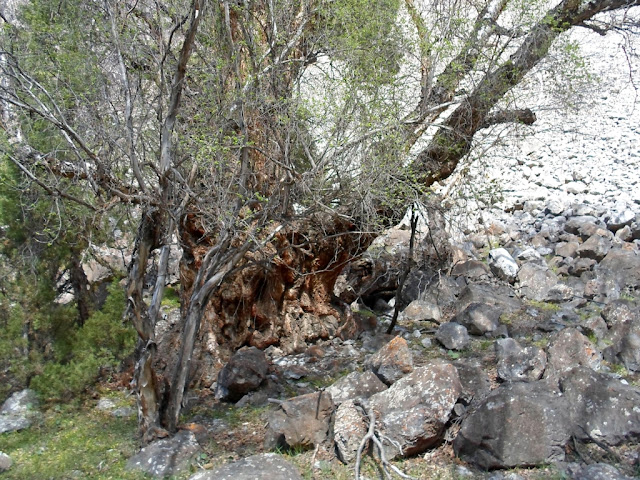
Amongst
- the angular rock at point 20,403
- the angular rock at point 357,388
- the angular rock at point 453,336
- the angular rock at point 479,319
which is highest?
the angular rock at point 479,319

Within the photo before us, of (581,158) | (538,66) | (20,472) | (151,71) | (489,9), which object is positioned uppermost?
(581,158)

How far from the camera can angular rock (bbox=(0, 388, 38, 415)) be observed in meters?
6.87

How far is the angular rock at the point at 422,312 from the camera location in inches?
403

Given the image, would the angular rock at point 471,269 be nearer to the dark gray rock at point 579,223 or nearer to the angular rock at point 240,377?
the dark gray rock at point 579,223

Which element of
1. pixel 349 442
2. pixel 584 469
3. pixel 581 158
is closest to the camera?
pixel 584 469

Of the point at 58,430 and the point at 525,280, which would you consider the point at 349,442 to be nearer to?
the point at 58,430

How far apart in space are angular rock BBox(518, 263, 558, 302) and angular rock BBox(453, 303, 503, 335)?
84.9 inches

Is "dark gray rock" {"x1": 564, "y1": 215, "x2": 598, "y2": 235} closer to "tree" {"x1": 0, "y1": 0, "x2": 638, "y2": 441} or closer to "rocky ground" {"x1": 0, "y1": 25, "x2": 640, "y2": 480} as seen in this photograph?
"rocky ground" {"x1": 0, "y1": 25, "x2": 640, "y2": 480}

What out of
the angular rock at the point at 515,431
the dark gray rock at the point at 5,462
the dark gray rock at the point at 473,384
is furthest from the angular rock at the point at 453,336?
the dark gray rock at the point at 5,462

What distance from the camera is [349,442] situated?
526 centimetres

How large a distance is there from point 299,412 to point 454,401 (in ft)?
4.73

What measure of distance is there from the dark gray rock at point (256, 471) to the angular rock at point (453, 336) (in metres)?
4.02

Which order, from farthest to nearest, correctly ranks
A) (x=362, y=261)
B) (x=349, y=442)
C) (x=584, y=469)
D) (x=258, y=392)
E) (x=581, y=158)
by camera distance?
(x=581, y=158)
(x=362, y=261)
(x=258, y=392)
(x=349, y=442)
(x=584, y=469)

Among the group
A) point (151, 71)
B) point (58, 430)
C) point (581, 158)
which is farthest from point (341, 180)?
point (581, 158)
